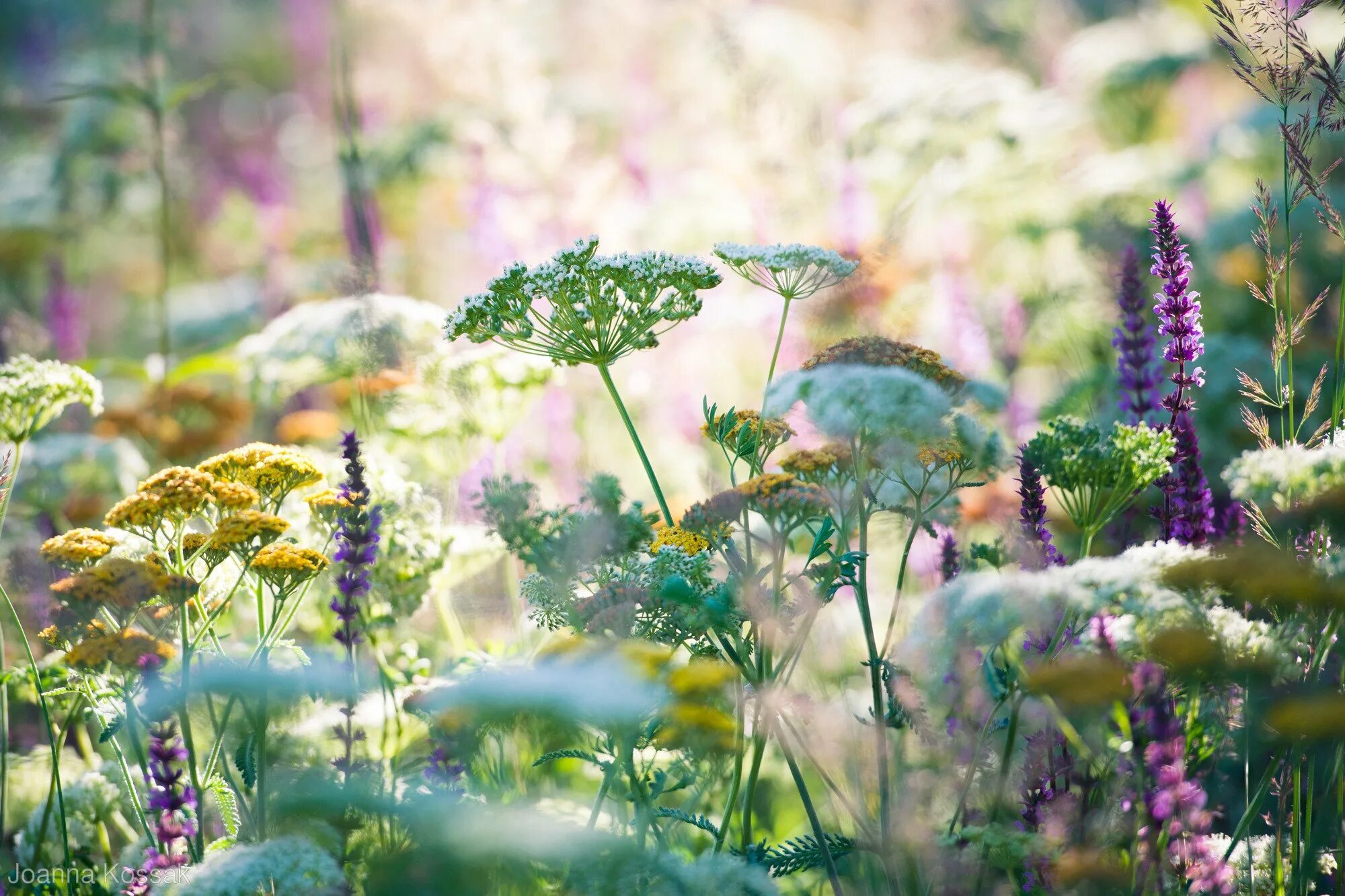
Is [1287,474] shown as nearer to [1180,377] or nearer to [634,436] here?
[1180,377]

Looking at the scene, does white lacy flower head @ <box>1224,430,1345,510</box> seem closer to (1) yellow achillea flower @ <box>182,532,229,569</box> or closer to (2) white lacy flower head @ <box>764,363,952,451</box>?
(2) white lacy flower head @ <box>764,363,952,451</box>

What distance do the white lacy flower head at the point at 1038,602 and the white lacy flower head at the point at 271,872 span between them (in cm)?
124

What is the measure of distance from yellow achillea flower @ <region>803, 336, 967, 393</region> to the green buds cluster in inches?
11.5

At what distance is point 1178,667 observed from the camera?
1883 mm

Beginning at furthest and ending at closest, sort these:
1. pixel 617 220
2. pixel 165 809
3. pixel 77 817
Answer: pixel 617 220
pixel 77 817
pixel 165 809

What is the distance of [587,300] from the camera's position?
2.57 meters

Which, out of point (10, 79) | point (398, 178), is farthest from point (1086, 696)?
point (10, 79)

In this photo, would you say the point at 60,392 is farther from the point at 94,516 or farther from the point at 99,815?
the point at 94,516

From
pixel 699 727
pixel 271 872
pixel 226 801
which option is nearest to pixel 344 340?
pixel 226 801

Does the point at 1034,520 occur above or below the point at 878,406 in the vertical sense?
below

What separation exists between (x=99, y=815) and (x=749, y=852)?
1.95 meters

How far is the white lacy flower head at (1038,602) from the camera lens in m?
1.93

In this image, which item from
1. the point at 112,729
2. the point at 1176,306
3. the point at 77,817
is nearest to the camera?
the point at 112,729

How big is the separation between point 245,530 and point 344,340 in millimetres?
1936
